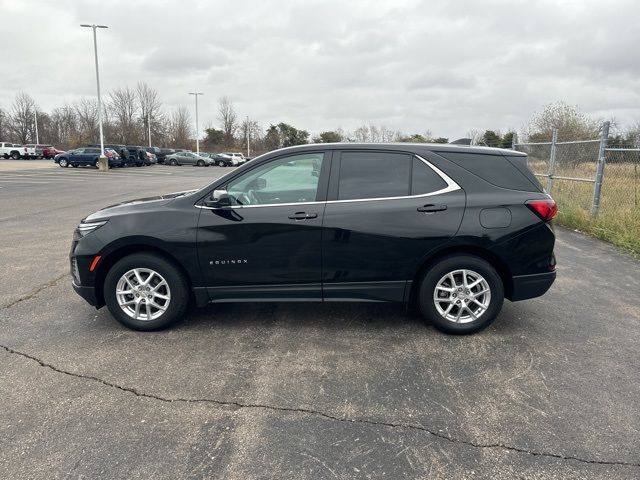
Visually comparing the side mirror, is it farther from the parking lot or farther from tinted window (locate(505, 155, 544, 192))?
tinted window (locate(505, 155, 544, 192))

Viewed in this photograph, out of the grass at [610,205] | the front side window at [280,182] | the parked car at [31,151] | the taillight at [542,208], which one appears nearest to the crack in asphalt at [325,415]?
the front side window at [280,182]

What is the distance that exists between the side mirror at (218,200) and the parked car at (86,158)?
3735 cm

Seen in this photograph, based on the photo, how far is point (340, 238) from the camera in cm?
393

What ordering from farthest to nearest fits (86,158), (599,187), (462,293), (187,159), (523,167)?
1. (187,159)
2. (86,158)
3. (599,187)
4. (523,167)
5. (462,293)

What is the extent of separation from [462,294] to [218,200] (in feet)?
7.55

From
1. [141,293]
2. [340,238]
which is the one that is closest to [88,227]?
[141,293]

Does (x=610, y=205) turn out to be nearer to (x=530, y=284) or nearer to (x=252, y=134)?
(x=530, y=284)

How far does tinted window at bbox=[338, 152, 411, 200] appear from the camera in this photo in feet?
13.1

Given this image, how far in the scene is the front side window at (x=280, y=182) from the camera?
4.03 metres

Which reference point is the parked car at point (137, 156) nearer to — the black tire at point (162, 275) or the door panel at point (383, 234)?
the black tire at point (162, 275)

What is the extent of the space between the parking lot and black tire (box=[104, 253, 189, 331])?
Result: 0.13 meters

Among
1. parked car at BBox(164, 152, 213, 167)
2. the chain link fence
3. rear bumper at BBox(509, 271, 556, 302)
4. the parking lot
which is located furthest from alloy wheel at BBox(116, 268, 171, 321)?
parked car at BBox(164, 152, 213, 167)

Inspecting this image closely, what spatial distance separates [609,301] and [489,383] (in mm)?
2658

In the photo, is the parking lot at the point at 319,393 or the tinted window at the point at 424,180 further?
the tinted window at the point at 424,180
